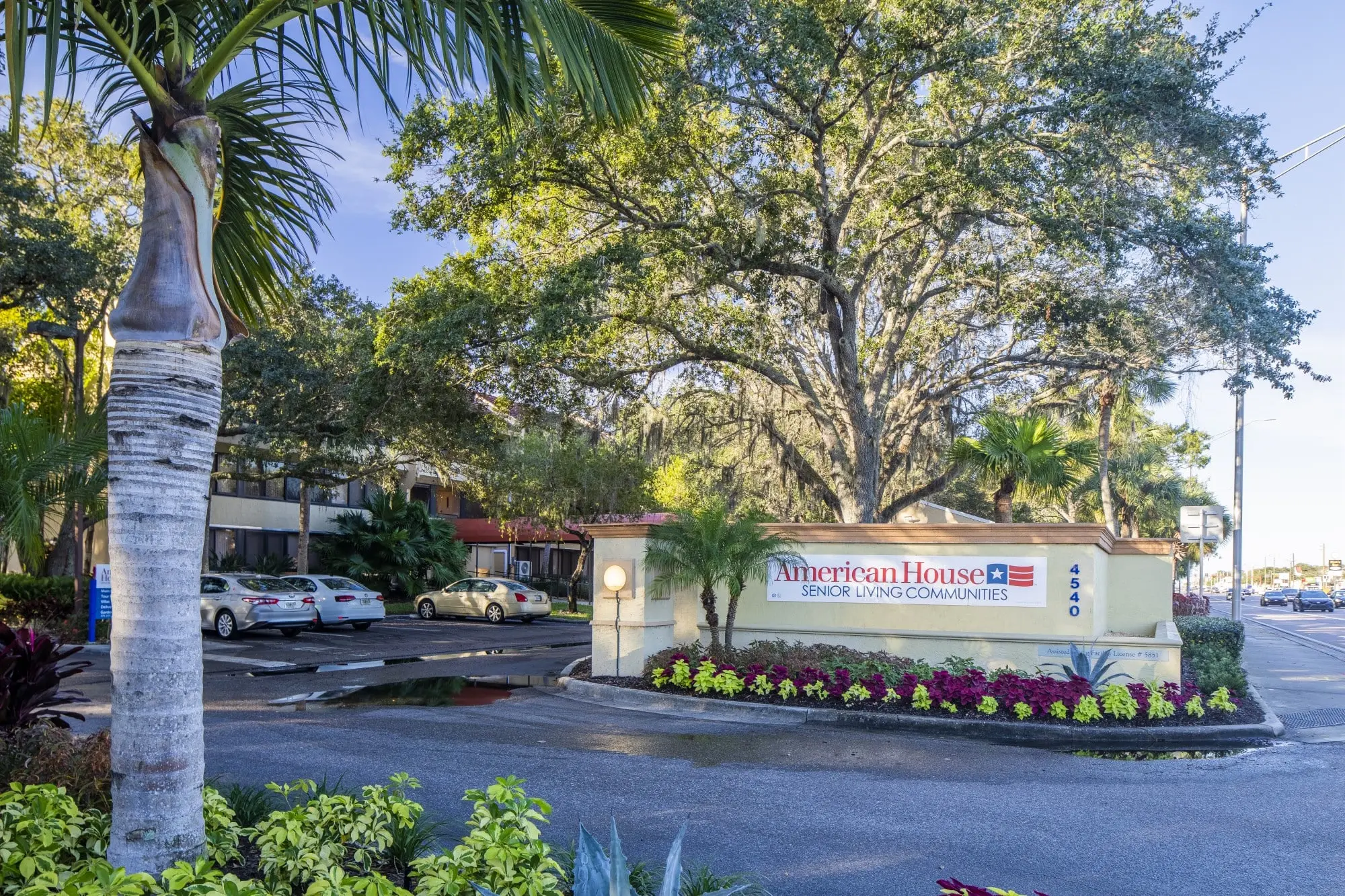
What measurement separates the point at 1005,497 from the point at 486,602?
17.7 meters

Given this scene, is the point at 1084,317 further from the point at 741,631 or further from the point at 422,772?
the point at 422,772

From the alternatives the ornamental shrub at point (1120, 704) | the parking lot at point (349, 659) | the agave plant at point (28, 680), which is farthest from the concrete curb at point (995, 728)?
the agave plant at point (28, 680)

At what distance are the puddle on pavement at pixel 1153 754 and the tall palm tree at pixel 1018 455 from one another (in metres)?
8.38

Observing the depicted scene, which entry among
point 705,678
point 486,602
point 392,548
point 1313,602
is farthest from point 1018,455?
point 1313,602

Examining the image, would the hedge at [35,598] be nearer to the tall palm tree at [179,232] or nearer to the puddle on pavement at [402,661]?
the puddle on pavement at [402,661]

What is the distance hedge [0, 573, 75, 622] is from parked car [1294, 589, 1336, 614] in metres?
62.3

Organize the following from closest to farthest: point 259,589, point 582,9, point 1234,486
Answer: point 582,9 < point 259,589 < point 1234,486

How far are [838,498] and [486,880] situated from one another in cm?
1623

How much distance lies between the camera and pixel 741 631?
14664 millimetres

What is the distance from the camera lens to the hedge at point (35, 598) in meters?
22.2

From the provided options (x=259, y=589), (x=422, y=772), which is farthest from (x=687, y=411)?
(x=422, y=772)

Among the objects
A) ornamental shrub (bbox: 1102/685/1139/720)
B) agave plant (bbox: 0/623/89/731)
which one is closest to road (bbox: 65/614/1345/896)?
ornamental shrub (bbox: 1102/685/1139/720)

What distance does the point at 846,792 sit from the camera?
8133 millimetres

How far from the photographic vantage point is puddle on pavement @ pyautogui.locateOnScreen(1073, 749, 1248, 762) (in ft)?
33.2
